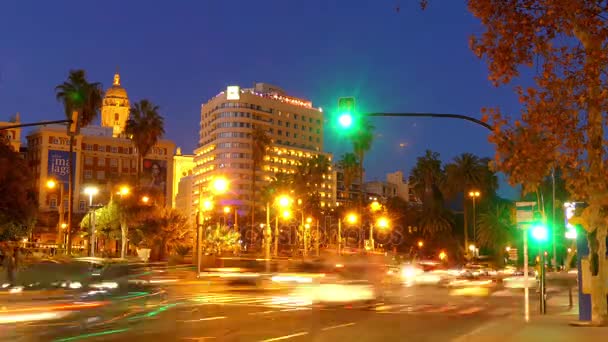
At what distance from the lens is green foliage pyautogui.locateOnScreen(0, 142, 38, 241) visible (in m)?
33.0

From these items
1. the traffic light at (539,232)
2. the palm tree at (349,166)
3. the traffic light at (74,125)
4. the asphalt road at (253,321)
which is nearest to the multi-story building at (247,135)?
the palm tree at (349,166)

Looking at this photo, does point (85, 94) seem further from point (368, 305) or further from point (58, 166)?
point (58, 166)

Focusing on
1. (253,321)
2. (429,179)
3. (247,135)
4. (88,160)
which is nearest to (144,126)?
(429,179)

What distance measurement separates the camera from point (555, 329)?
1688cm

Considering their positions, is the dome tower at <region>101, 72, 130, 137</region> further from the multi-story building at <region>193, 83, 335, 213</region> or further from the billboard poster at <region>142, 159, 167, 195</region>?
the billboard poster at <region>142, 159, 167, 195</region>

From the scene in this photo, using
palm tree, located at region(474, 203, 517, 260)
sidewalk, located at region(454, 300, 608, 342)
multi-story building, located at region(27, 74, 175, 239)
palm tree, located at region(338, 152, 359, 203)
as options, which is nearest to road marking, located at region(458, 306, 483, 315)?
sidewalk, located at region(454, 300, 608, 342)

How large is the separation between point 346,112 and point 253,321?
271 inches

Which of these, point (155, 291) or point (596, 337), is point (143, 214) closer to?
point (155, 291)

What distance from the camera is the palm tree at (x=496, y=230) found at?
278 feet

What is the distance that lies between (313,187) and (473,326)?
3792 inches

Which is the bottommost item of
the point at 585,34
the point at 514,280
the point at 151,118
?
the point at 514,280

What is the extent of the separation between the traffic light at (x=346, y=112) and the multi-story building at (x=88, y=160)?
108595 millimetres

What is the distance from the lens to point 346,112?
20.1 metres

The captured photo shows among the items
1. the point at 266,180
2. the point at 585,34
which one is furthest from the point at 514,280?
the point at 266,180
